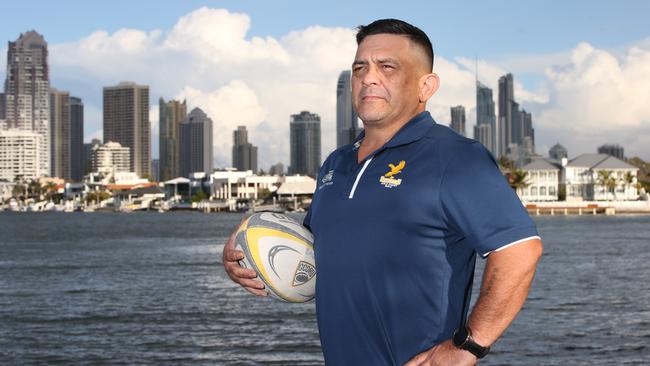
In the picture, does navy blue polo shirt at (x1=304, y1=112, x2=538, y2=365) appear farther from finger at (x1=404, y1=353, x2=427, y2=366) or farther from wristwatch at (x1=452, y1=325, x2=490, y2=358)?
wristwatch at (x1=452, y1=325, x2=490, y2=358)

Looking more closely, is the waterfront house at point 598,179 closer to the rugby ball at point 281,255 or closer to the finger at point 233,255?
the rugby ball at point 281,255

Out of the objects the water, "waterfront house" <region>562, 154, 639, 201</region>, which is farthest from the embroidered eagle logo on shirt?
"waterfront house" <region>562, 154, 639, 201</region>

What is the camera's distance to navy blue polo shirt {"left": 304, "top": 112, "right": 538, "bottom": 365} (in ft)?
11.2

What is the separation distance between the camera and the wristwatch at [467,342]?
3.36 metres

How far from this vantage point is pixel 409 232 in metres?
3.54

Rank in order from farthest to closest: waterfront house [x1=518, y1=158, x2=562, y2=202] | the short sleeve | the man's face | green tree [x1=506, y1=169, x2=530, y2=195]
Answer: waterfront house [x1=518, y1=158, x2=562, y2=202]
green tree [x1=506, y1=169, x2=530, y2=195]
the man's face
the short sleeve

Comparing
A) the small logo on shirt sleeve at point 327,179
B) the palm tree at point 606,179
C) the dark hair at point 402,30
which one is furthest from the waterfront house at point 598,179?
the dark hair at point 402,30

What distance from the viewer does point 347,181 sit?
12.7 feet

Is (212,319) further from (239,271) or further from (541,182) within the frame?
(541,182)

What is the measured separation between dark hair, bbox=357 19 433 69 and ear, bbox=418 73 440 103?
5cm

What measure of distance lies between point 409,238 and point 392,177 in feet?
0.78

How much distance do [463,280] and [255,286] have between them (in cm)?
125

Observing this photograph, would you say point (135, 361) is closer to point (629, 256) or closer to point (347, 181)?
point (347, 181)

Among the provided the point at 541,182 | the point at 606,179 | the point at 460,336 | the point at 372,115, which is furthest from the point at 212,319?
the point at 541,182
